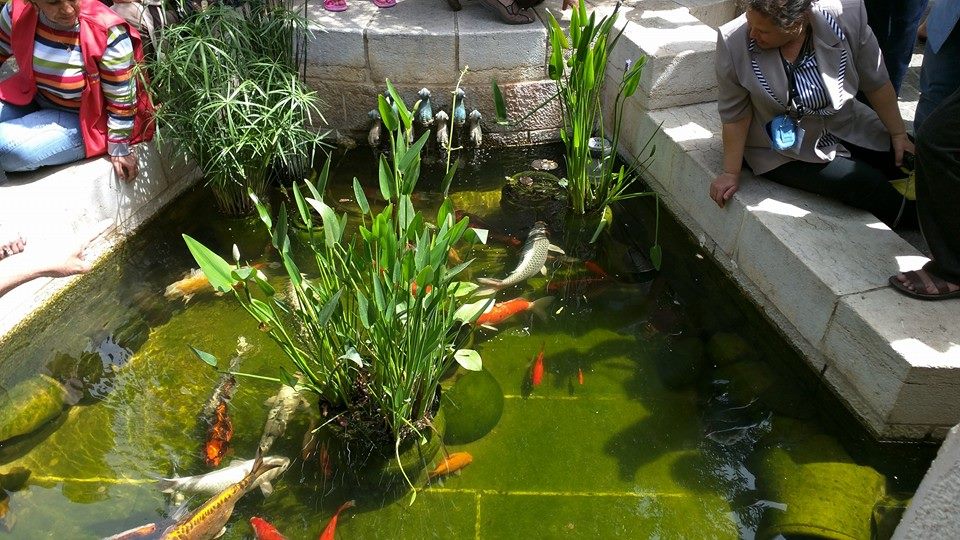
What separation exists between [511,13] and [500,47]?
20 cm

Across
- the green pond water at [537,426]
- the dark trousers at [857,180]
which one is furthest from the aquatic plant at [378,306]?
the dark trousers at [857,180]

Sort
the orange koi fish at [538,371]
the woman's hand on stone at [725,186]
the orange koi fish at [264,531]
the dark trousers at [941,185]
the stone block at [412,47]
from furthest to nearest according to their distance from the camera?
the stone block at [412,47] < the woman's hand on stone at [725,186] < the orange koi fish at [538,371] < the dark trousers at [941,185] < the orange koi fish at [264,531]

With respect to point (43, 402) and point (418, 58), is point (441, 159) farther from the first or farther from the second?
point (43, 402)

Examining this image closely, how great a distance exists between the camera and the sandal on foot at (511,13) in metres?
4.22

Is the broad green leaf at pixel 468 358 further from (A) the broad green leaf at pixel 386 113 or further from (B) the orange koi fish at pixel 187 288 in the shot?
(B) the orange koi fish at pixel 187 288

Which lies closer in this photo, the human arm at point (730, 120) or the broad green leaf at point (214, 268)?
the broad green leaf at point (214, 268)

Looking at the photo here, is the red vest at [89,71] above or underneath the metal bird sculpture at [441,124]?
above

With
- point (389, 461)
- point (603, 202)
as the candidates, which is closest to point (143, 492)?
point (389, 461)

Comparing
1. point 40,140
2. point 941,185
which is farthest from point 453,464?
point 40,140

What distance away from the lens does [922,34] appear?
491 cm

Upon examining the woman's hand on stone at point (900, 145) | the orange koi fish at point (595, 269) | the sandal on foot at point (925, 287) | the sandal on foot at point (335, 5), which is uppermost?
the sandal on foot at point (335, 5)

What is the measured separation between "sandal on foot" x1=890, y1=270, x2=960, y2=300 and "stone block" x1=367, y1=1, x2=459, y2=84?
8.58 feet

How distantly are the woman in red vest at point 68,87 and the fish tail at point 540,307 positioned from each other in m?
2.01

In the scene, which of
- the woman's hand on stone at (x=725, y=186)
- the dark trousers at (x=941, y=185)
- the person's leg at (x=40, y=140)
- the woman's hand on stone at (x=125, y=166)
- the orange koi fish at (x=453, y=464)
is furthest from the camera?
the woman's hand on stone at (x=125, y=166)
